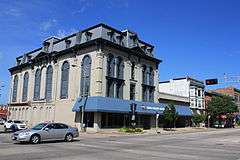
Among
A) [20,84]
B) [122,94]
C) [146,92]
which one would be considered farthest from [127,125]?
[20,84]

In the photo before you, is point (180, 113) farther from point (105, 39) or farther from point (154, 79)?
point (105, 39)

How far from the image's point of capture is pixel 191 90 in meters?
70.4

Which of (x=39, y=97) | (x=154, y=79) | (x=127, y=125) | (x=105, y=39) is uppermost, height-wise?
(x=105, y=39)

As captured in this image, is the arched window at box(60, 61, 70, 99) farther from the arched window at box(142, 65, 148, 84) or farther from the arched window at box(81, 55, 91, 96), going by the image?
the arched window at box(142, 65, 148, 84)

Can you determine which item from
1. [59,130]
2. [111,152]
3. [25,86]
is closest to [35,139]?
[59,130]

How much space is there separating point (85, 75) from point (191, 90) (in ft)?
102

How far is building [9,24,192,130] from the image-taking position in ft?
148

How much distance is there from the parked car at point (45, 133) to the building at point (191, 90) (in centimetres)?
4684

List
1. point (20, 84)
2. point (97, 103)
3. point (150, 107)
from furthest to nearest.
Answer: point (20, 84) → point (150, 107) → point (97, 103)

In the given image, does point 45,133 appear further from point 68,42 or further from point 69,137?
point 68,42

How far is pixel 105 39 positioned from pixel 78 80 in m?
7.67

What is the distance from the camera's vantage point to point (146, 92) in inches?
2144

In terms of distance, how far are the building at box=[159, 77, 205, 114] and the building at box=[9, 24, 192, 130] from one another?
15.1 metres

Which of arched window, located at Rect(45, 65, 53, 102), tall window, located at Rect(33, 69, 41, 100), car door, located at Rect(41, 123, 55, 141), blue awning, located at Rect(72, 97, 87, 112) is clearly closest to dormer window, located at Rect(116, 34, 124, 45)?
blue awning, located at Rect(72, 97, 87, 112)
